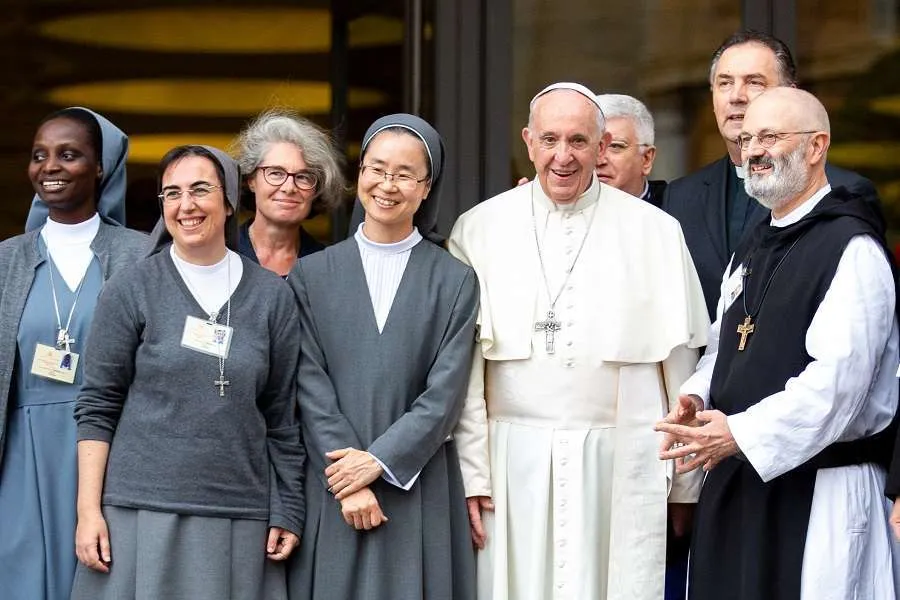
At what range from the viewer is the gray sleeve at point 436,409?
4.39 metres

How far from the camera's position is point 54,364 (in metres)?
4.54

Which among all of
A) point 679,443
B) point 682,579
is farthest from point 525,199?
point 682,579

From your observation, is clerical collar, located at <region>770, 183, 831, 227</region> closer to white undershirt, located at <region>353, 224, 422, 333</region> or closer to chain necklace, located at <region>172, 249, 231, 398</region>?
white undershirt, located at <region>353, 224, 422, 333</region>

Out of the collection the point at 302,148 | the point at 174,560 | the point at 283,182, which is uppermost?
the point at 302,148

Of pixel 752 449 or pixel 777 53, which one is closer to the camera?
pixel 752 449

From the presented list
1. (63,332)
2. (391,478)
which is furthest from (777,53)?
(63,332)

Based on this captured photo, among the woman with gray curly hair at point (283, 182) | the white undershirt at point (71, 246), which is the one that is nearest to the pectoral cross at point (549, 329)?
the woman with gray curly hair at point (283, 182)

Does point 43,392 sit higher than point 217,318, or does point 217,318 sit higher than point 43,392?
point 217,318

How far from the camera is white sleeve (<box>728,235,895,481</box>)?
4.17m

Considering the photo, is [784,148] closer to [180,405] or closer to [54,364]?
[180,405]

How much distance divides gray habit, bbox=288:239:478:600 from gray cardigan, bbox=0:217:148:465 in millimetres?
508

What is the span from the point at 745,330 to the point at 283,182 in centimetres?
142

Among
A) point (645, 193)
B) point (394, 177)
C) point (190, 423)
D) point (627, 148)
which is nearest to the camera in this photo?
point (190, 423)

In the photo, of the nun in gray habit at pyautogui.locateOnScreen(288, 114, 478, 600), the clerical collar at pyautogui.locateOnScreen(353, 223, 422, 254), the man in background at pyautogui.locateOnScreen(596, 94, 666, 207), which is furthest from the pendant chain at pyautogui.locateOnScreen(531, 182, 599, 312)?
the man in background at pyautogui.locateOnScreen(596, 94, 666, 207)
